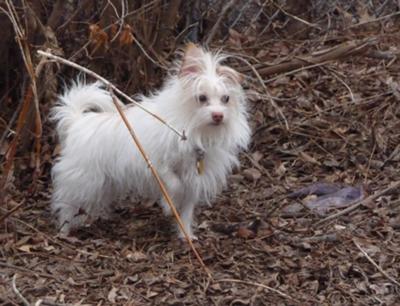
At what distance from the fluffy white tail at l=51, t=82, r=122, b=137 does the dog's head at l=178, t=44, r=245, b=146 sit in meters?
0.81

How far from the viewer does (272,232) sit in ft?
20.6

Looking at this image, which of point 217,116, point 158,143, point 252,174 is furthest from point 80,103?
point 252,174

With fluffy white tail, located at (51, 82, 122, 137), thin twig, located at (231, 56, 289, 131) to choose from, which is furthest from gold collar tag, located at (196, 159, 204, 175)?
thin twig, located at (231, 56, 289, 131)

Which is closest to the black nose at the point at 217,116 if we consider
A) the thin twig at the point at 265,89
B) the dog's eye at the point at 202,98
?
the dog's eye at the point at 202,98

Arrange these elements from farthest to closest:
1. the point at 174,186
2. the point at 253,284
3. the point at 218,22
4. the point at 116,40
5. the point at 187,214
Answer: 1. the point at 218,22
2. the point at 116,40
3. the point at 187,214
4. the point at 174,186
5. the point at 253,284

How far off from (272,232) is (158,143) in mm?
958

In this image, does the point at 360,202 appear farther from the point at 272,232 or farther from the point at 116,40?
the point at 116,40

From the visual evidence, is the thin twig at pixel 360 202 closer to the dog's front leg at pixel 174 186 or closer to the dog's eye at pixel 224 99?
the dog's front leg at pixel 174 186

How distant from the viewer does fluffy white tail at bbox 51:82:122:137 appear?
6.64 metres

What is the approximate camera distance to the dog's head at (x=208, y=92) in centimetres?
590

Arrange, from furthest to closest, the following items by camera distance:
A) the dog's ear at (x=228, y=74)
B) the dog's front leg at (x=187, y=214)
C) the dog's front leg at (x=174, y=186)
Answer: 1. the dog's front leg at (x=187, y=214)
2. the dog's front leg at (x=174, y=186)
3. the dog's ear at (x=228, y=74)

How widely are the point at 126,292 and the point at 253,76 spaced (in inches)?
122

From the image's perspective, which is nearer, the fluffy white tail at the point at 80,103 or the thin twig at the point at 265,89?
the fluffy white tail at the point at 80,103

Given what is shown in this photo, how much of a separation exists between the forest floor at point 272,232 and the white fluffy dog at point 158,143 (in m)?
0.24
